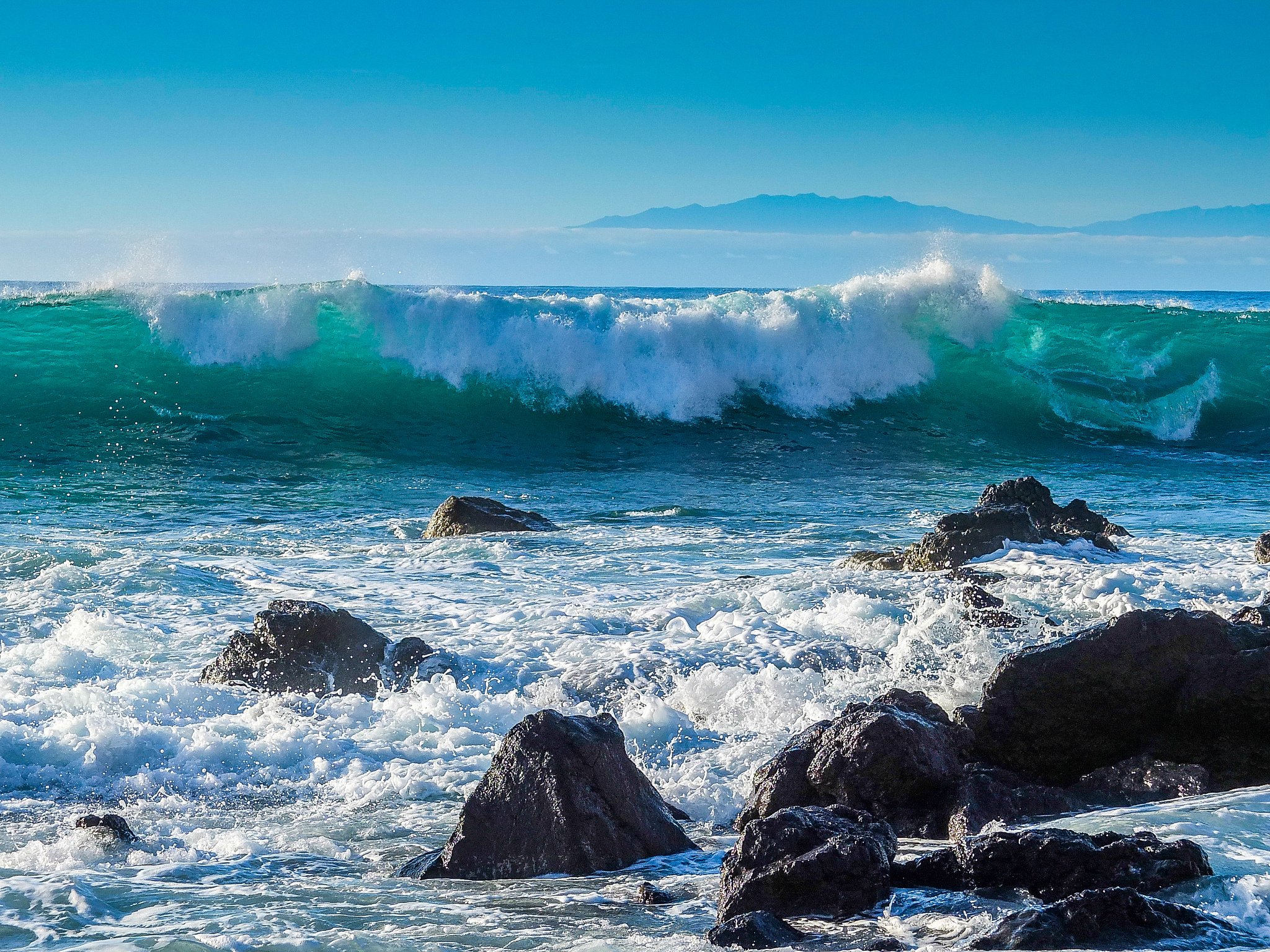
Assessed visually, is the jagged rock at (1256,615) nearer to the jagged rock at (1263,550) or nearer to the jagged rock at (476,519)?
the jagged rock at (1263,550)

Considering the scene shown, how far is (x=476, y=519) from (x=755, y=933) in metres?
7.35

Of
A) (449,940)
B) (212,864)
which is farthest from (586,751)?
(212,864)

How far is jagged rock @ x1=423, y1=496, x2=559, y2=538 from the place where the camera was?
1016cm

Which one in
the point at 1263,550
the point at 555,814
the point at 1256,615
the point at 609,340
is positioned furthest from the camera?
the point at 609,340

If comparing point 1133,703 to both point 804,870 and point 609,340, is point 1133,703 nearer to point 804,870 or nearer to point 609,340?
point 804,870

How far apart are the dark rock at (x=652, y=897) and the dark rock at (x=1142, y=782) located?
73.3 inches

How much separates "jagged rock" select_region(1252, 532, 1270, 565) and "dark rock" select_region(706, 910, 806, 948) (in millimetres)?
6893

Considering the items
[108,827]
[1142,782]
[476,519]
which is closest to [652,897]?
[108,827]

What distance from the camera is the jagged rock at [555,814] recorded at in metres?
3.95

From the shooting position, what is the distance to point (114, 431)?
15977 millimetres

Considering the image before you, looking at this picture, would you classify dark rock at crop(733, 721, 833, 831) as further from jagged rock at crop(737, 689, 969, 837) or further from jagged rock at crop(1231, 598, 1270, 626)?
jagged rock at crop(1231, 598, 1270, 626)

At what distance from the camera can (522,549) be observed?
964 centimetres

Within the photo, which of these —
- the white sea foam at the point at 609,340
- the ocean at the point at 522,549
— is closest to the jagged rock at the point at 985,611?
the ocean at the point at 522,549

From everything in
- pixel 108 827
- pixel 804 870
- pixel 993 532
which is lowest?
pixel 108 827
